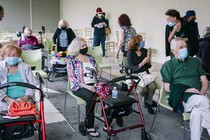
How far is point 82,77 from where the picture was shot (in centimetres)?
321

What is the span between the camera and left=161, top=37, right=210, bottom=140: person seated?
2748 millimetres

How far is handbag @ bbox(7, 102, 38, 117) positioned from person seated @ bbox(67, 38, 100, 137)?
75 cm

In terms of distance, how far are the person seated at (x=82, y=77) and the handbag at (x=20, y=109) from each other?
753 mm

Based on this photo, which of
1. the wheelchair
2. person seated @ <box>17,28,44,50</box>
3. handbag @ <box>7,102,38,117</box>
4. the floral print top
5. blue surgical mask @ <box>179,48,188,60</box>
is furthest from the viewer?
person seated @ <box>17,28,44,50</box>

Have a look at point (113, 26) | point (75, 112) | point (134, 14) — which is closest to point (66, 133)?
point (75, 112)

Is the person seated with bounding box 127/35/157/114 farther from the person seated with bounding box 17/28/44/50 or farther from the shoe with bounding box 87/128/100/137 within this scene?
the person seated with bounding box 17/28/44/50

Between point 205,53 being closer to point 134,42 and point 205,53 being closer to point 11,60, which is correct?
point 134,42

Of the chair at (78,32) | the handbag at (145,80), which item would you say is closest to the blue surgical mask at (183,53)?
the handbag at (145,80)

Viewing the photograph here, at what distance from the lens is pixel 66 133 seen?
3150 millimetres

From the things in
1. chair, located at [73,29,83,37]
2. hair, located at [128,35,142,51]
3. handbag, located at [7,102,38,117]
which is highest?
chair, located at [73,29,83,37]

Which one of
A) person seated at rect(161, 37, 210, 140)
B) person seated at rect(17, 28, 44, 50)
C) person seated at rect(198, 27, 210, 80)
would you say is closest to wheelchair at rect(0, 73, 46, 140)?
person seated at rect(161, 37, 210, 140)

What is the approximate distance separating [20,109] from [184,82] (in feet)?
5.55

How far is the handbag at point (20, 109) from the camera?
2363mm

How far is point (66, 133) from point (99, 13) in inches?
206
